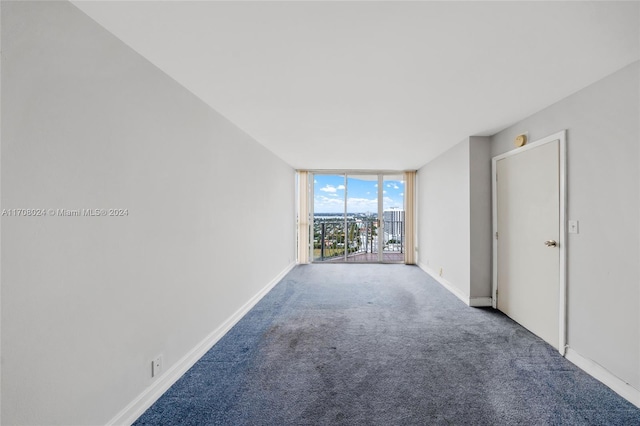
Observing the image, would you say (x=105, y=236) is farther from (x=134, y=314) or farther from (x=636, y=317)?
(x=636, y=317)

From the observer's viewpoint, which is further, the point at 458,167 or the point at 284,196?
the point at 284,196

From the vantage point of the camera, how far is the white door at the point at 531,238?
2.28 meters

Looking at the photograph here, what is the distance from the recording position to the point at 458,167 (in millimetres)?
3641

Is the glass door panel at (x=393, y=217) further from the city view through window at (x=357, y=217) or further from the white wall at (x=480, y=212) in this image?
the white wall at (x=480, y=212)

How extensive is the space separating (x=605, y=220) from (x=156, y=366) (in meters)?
3.35

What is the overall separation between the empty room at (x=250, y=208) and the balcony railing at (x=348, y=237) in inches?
124

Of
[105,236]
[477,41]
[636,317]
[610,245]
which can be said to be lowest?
[636,317]

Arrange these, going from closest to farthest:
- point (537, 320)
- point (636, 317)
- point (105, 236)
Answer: point (105, 236)
point (636, 317)
point (537, 320)

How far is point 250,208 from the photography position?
330 centimetres

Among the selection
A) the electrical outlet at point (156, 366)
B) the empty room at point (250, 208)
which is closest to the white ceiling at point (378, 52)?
the empty room at point (250, 208)

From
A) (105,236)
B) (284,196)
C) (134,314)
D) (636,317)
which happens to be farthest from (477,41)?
(284,196)

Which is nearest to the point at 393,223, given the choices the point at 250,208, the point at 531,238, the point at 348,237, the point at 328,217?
the point at 348,237

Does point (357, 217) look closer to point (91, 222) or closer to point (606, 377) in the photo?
point (606, 377)

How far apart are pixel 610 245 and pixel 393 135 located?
2190mm
